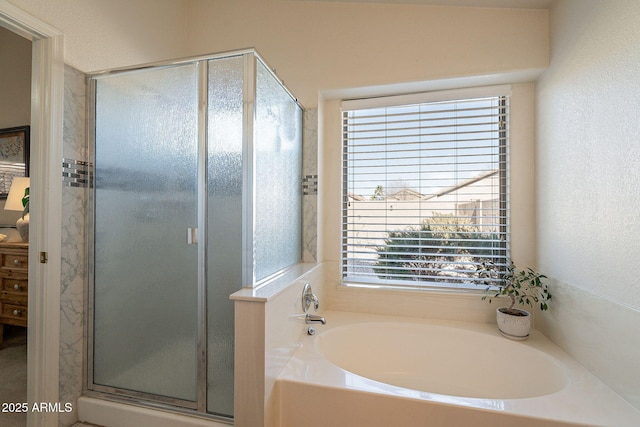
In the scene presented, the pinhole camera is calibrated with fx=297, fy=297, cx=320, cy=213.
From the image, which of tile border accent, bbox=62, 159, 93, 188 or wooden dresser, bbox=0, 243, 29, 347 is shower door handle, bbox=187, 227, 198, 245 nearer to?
tile border accent, bbox=62, 159, 93, 188

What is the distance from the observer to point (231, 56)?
57.9 inches

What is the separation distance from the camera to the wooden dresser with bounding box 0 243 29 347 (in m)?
2.28

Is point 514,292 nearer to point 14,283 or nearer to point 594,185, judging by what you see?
point 594,185

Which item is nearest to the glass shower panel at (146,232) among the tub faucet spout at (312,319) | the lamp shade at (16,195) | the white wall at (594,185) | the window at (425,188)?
the tub faucet spout at (312,319)

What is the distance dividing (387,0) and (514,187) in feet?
4.85

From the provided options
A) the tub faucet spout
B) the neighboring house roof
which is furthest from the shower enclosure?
the neighboring house roof

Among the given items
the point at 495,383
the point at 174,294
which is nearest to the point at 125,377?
the point at 174,294

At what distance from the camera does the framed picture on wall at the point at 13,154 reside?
2717 mm

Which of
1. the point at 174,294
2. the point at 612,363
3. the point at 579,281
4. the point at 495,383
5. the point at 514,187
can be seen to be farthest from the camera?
the point at 514,187

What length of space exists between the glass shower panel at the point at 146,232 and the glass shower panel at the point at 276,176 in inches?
13.1

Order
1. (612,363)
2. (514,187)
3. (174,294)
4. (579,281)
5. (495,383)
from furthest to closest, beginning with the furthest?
(514,187)
(495,383)
(174,294)
(579,281)
(612,363)

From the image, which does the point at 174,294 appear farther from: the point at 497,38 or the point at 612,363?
the point at 497,38

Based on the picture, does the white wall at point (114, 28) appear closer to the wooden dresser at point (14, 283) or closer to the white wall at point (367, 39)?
the white wall at point (367, 39)

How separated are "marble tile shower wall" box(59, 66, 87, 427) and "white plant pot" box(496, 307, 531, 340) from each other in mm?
2420
